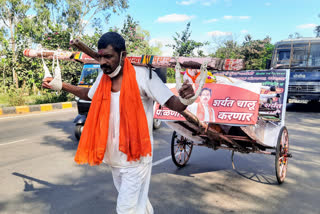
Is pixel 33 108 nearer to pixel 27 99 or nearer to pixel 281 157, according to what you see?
pixel 27 99

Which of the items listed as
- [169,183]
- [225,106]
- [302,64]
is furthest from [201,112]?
[302,64]

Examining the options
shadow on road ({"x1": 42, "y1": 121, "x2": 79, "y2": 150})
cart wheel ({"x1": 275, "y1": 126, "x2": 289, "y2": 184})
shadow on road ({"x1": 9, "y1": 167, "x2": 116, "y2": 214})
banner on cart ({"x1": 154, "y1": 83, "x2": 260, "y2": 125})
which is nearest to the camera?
shadow on road ({"x1": 9, "y1": 167, "x2": 116, "y2": 214})

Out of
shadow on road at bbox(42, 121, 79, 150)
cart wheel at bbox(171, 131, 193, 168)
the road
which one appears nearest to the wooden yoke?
the road

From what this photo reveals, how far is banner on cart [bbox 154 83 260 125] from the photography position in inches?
151

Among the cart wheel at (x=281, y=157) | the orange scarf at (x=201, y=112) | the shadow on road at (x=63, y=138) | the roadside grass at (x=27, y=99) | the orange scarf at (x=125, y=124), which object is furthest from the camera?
the roadside grass at (x=27, y=99)

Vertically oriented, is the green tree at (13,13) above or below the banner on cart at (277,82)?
above

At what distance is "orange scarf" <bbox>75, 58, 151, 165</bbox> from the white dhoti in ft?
0.44

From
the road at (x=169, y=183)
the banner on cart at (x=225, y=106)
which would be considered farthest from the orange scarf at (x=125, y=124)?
the banner on cart at (x=225, y=106)

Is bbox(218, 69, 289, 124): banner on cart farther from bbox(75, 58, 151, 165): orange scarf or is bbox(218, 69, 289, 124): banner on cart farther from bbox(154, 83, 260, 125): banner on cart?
bbox(75, 58, 151, 165): orange scarf

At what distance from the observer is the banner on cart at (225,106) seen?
151 inches

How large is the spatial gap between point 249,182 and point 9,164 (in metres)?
4.15

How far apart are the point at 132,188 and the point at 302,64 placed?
44.0 ft

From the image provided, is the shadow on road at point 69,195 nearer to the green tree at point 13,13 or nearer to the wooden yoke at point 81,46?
the wooden yoke at point 81,46

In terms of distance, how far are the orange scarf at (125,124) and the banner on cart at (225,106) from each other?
1934mm
